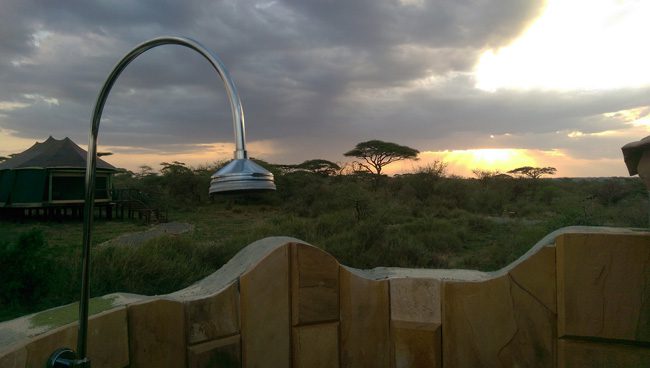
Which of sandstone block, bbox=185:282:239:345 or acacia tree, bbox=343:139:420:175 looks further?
acacia tree, bbox=343:139:420:175

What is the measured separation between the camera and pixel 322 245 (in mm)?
7059

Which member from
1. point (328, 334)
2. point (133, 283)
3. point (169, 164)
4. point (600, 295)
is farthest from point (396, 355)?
point (169, 164)

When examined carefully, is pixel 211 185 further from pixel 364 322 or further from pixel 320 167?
pixel 320 167

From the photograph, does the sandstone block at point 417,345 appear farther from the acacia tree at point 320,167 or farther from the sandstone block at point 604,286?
the acacia tree at point 320,167

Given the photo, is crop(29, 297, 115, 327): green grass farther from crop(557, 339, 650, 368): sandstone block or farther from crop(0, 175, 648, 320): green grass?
crop(557, 339, 650, 368): sandstone block

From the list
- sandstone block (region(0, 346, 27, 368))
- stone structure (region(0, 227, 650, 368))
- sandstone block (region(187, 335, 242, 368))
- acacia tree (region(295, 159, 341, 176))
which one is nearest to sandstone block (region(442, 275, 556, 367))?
stone structure (region(0, 227, 650, 368))

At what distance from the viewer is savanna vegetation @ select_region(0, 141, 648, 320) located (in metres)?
3.36

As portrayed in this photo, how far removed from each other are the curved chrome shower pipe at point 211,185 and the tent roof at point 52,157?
15097mm

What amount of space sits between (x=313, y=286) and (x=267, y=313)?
0.86ft

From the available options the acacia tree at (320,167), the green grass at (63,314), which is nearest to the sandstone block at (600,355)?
the green grass at (63,314)

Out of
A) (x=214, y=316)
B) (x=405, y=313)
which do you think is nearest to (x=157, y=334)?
(x=214, y=316)

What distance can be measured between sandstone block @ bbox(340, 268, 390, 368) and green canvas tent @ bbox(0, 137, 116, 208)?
15.1 m

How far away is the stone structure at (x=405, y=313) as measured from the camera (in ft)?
6.56

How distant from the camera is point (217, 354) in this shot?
202cm
